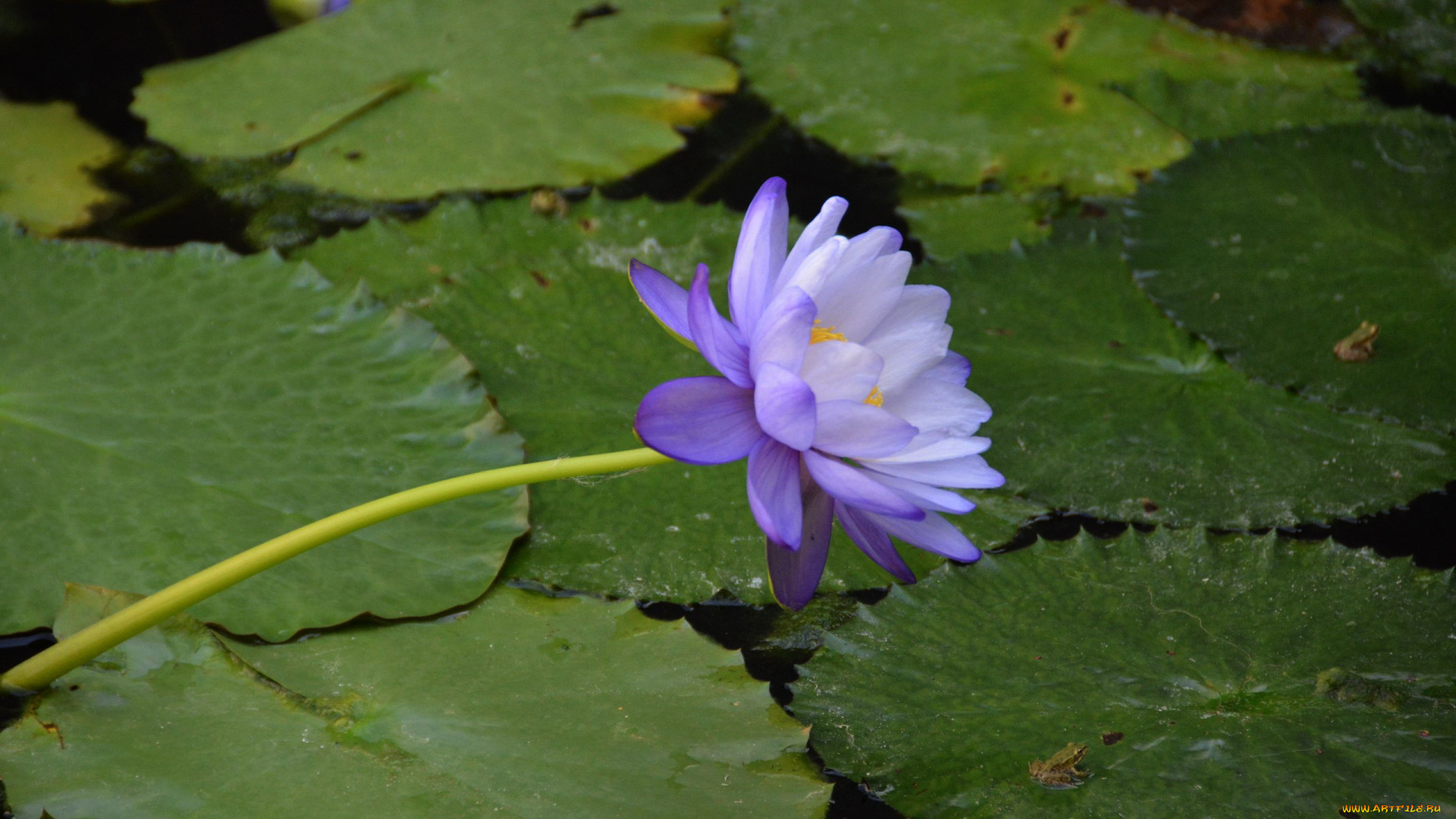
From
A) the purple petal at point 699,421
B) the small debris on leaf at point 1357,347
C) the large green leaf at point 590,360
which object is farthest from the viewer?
the small debris on leaf at point 1357,347

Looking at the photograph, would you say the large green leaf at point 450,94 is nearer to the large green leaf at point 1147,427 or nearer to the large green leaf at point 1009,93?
the large green leaf at point 1009,93

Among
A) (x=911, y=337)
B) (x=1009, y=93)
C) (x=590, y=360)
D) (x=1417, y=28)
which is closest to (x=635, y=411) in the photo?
(x=590, y=360)

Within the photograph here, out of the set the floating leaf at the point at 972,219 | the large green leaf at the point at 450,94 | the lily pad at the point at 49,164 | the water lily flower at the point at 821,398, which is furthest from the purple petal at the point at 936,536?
the lily pad at the point at 49,164

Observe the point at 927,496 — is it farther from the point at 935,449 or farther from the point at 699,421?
the point at 699,421

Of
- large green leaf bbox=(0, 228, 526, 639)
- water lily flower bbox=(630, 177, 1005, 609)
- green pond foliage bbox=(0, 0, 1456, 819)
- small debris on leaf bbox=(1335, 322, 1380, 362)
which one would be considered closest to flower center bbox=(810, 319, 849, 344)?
water lily flower bbox=(630, 177, 1005, 609)

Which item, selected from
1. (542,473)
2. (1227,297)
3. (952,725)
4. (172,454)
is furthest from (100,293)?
(1227,297)
